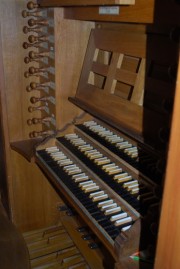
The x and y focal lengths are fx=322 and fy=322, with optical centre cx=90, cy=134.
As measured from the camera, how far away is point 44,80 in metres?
2.20

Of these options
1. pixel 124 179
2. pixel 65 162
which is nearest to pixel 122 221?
pixel 124 179

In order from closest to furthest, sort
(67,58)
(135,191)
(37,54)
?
(135,191), (67,58), (37,54)

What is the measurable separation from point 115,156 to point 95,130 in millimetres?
375

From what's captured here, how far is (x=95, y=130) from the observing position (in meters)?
1.90

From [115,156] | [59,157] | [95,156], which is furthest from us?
[59,157]

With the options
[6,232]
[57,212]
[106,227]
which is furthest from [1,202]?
[106,227]

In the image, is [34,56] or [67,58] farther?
[34,56]

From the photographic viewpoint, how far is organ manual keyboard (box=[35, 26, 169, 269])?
114 cm

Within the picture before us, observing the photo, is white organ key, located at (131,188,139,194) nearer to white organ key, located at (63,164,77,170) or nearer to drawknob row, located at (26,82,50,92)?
white organ key, located at (63,164,77,170)

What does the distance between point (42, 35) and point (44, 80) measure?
297 mm

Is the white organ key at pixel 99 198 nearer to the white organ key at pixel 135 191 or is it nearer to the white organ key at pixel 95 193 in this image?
the white organ key at pixel 95 193

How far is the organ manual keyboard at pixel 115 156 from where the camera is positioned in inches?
45.1

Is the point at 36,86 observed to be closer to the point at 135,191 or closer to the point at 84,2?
the point at 84,2

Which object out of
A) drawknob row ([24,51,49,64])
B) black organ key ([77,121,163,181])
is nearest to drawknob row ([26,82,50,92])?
drawknob row ([24,51,49,64])
